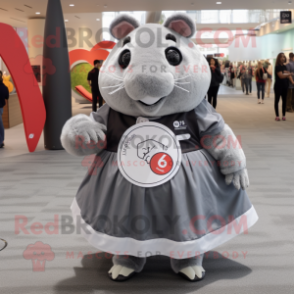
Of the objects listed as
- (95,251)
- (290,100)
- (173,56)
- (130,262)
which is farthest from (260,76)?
(130,262)

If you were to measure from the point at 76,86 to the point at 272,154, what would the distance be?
896cm

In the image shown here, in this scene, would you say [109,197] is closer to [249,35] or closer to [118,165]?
[118,165]

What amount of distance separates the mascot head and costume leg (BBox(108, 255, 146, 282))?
78cm

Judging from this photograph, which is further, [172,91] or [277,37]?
[277,37]

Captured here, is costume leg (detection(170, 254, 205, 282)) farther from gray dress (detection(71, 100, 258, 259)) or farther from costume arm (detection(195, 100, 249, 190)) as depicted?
costume arm (detection(195, 100, 249, 190))

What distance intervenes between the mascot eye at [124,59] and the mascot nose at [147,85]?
15 centimetres

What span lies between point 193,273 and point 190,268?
29mm

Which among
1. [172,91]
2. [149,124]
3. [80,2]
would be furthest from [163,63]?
[80,2]

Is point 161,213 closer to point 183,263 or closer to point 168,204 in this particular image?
point 168,204

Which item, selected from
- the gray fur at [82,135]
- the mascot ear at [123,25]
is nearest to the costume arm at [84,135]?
the gray fur at [82,135]

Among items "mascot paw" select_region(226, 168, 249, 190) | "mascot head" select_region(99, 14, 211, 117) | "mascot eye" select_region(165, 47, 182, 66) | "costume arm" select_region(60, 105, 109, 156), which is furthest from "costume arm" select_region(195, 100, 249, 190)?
"costume arm" select_region(60, 105, 109, 156)

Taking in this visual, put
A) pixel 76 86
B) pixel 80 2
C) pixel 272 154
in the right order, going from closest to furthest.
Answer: pixel 272 154 → pixel 80 2 → pixel 76 86

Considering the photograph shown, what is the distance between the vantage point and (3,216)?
10.9 feet

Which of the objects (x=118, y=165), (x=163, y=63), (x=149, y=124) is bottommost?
(x=118, y=165)
